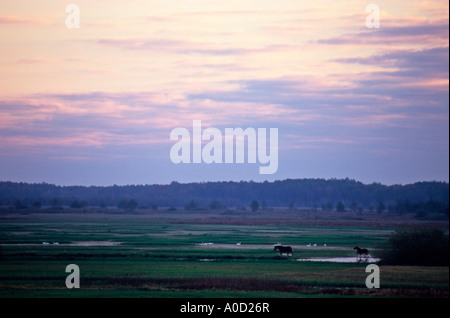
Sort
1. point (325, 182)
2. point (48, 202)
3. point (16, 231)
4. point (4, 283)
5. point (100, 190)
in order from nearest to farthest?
point (4, 283)
point (16, 231)
point (48, 202)
point (100, 190)
point (325, 182)

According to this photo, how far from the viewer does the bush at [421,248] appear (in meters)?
44.9

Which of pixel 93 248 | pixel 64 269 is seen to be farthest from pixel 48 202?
pixel 64 269

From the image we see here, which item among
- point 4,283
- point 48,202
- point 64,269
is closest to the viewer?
point 4,283

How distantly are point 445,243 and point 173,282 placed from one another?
2271cm

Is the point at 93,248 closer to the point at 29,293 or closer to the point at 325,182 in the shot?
the point at 29,293

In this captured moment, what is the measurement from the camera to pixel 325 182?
19888 cm

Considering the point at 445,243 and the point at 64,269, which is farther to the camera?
the point at 445,243

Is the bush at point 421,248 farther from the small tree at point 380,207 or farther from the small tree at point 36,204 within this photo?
the small tree at point 380,207

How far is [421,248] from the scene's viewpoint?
4506 centimetres
